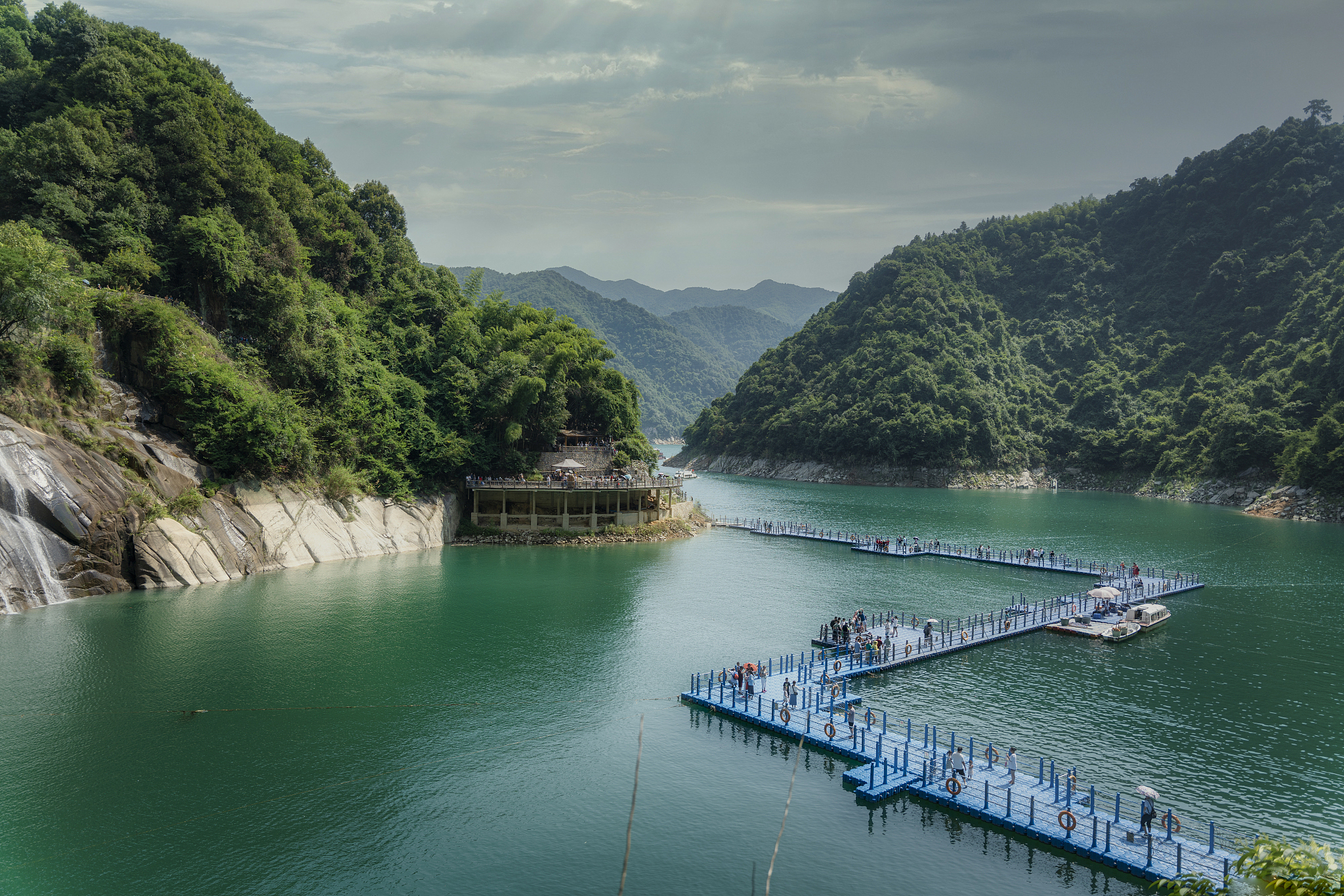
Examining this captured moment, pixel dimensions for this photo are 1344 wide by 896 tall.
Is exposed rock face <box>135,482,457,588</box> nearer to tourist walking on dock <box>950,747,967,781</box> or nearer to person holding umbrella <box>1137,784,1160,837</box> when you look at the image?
tourist walking on dock <box>950,747,967,781</box>

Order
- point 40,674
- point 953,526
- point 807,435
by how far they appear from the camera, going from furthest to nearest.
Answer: point 807,435
point 953,526
point 40,674

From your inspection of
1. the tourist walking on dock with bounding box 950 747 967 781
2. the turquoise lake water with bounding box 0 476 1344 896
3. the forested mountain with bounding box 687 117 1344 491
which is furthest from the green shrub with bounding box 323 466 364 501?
the forested mountain with bounding box 687 117 1344 491

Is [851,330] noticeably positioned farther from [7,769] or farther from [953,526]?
[7,769]

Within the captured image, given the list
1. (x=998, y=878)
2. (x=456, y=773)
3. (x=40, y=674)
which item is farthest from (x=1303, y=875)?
(x=40, y=674)

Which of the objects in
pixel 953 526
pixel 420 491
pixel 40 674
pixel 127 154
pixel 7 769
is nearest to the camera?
pixel 7 769

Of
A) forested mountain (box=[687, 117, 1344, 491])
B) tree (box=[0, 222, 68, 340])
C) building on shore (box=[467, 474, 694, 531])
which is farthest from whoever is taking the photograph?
forested mountain (box=[687, 117, 1344, 491])
